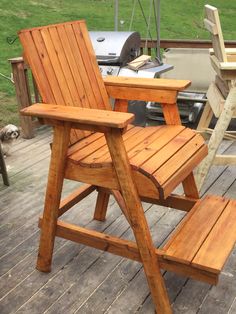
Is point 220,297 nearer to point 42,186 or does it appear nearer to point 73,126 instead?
point 73,126

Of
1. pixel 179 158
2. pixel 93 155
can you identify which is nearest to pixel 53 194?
pixel 93 155

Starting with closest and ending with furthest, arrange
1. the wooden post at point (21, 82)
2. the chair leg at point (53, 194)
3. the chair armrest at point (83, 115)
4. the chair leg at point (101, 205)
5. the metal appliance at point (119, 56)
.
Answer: the chair armrest at point (83, 115)
the chair leg at point (53, 194)
the chair leg at point (101, 205)
the wooden post at point (21, 82)
the metal appliance at point (119, 56)

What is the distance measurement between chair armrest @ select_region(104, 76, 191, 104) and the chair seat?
180 mm

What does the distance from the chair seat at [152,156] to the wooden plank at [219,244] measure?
28 cm

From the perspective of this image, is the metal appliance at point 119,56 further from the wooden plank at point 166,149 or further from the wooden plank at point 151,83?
the wooden plank at point 166,149

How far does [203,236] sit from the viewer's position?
197 centimetres

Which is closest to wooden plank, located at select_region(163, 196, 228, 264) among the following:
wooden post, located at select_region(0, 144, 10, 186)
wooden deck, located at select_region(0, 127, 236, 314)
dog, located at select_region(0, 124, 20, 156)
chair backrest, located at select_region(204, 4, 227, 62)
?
wooden deck, located at select_region(0, 127, 236, 314)

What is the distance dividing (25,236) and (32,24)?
26.5 feet

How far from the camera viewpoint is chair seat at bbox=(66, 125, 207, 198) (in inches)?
73.7

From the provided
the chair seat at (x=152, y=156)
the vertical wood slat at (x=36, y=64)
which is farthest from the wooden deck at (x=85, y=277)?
the vertical wood slat at (x=36, y=64)

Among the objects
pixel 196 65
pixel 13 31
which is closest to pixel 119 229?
pixel 196 65

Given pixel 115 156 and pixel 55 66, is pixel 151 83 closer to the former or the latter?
pixel 55 66

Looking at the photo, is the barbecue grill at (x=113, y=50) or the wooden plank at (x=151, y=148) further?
the barbecue grill at (x=113, y=50)

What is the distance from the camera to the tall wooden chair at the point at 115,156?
1848mm
